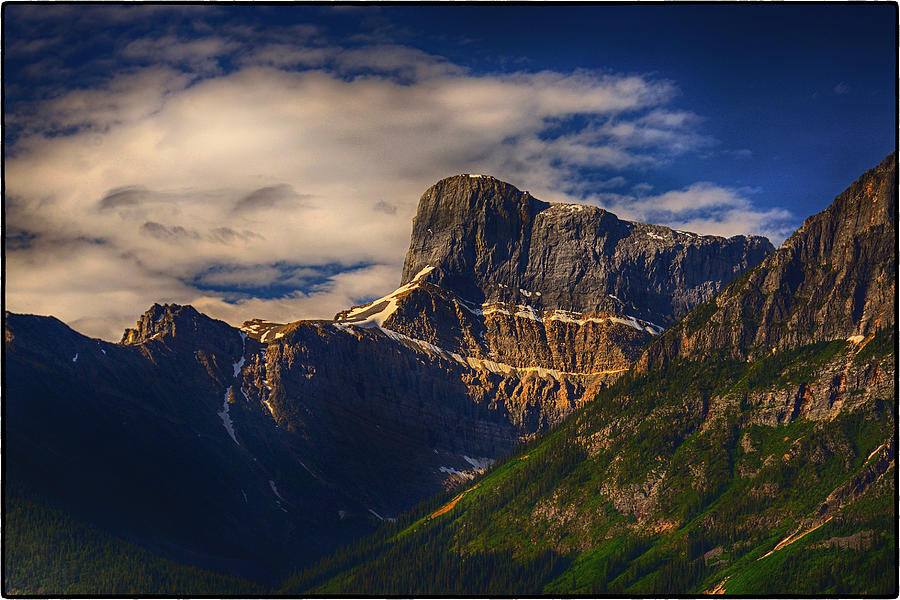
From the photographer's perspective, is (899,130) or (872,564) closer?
(899,130)

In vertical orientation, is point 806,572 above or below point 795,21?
below

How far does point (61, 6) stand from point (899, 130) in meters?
84.1

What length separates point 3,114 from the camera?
423 ft

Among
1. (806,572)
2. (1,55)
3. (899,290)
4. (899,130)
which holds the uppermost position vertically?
(1,55)

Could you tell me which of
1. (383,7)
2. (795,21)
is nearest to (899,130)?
(795,21)

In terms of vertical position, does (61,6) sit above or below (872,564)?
above

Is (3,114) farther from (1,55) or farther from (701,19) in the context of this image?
(701,19)

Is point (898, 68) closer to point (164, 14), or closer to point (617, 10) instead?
point (617, 10)

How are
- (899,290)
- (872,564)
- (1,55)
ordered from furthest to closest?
1. (872,564)
2. (899,290)
3. (1,55)

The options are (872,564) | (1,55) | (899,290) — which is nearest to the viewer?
(1,55)

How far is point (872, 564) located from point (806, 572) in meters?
10.7

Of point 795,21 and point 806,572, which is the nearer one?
point 795,21

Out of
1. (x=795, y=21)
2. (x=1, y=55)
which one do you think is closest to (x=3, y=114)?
(x=1, y=55)

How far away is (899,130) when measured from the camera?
128 m
